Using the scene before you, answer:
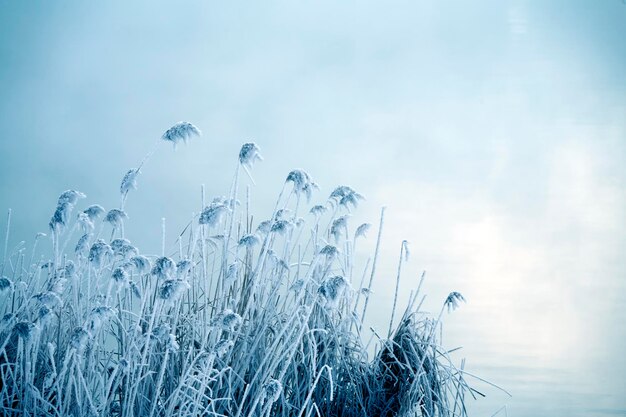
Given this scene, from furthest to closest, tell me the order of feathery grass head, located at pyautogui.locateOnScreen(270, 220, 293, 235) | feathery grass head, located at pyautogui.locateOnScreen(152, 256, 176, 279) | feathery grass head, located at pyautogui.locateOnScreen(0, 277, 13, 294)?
feathery grass head, located at pyautogui.locateOnScreen(270, 220, 293, 235)
feathery grass head, located at pyautogui.locateOnScreen(0, 277, 13, 294)
feathery grass head, located at pyautogui.locateOnScreen(152, 256, 176, 279)

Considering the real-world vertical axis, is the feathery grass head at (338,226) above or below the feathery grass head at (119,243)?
above

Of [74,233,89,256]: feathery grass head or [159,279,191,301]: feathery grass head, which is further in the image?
[74,233,89,256]: feathery grass head

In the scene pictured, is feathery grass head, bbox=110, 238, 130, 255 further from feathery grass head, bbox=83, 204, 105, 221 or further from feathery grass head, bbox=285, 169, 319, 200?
feathery grass head, bbox=285, 169, 319, 200

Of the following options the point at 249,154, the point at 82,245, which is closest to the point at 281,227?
the point at 249,154

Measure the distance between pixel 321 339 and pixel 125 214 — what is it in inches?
36.1

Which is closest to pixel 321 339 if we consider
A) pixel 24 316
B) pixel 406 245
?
pixel 406 245

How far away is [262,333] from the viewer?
7.98 feet

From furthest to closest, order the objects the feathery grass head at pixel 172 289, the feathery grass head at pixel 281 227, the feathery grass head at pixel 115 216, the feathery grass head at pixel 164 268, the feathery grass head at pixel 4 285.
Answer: the feathery grass head at pixel 115 216
the feathery grass head at pixel 281 227
the feathery grass head at pixel 4 285
the feathery grass head at pixel 164 268
the feathery grass head at pixel 172 289

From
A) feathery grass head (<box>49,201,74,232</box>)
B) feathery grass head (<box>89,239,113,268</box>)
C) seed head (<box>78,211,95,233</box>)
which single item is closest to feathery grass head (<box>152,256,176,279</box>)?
feathery grass head (<box>89,239,113,268</box>)

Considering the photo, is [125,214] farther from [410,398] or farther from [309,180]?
[410,398]

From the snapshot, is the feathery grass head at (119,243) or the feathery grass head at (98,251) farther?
the feathery grass head at (119,243)

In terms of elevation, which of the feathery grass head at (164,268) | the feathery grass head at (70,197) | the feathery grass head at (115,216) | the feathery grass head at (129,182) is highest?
the feathery grass head at (129,182)

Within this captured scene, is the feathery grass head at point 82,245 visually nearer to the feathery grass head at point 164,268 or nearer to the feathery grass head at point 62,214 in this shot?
the feathery grass head at point 62,214

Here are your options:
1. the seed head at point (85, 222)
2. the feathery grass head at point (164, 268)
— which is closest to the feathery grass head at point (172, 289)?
the feathery grass head at point (164, 268)
